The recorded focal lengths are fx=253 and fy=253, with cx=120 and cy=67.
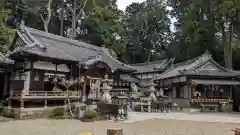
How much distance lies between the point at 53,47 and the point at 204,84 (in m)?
14.7

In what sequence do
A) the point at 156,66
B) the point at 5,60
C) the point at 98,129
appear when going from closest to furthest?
1. the point at 98,129
2. the point at 5,60
3. the point at 156,66

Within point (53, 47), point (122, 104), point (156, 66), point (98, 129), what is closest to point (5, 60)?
point (53, 47)

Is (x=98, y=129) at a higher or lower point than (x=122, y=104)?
lower

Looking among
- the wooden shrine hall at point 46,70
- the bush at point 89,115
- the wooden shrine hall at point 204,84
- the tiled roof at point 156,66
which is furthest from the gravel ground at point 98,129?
the tiled roof at point 156,66

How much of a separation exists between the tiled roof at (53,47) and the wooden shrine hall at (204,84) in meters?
5.93

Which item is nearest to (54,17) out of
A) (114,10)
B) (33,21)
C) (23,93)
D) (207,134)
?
Result: (33,21)

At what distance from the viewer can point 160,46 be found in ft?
172

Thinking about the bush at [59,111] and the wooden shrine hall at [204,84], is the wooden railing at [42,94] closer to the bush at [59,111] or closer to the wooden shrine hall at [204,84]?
the bush at [59,111]

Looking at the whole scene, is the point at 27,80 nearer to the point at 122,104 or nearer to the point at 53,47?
the point at 53,47

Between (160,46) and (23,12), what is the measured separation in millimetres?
27155

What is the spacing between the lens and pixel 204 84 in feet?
81.6

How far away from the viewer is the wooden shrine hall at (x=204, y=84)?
25.0m

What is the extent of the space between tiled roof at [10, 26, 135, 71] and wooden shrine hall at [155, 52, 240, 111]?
5927 millimetres

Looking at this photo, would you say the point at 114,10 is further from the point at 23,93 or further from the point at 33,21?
the point at 23,93
